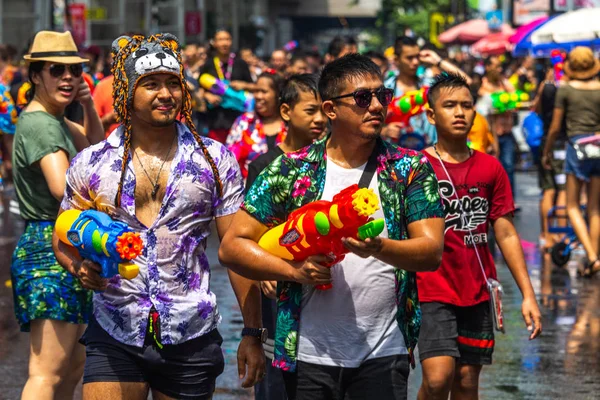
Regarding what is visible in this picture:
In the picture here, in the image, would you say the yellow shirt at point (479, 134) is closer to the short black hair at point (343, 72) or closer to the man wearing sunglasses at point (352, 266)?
the short black hair at point (343, 72)

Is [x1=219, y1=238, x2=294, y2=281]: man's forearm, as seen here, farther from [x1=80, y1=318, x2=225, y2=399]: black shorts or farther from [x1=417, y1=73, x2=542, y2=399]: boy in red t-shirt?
[x1=417, y1=73, x2=542, y2=399]: boy in red t-shirt

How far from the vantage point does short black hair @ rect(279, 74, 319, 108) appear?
668 cm

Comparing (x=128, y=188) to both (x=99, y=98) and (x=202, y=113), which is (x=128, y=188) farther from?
(x=202, y=113)

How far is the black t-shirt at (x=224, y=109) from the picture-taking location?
15656mm

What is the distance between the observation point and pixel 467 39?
43156 millimetres

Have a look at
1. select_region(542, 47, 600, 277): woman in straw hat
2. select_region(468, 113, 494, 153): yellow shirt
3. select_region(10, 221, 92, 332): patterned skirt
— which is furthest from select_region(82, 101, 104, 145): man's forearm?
select_region(542, 47, 600, 277): woman in straw hat

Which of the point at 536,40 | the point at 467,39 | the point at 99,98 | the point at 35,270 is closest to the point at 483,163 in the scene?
the point at 35,270

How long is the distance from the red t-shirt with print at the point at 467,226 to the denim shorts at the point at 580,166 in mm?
6043

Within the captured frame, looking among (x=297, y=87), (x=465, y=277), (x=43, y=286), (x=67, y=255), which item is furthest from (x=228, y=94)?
(x=67, y=255)

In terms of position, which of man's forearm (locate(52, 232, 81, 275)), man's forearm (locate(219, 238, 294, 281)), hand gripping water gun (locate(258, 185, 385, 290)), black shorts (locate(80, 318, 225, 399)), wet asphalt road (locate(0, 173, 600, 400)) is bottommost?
wet asphalt road (locate(0, 173, 600, 400))

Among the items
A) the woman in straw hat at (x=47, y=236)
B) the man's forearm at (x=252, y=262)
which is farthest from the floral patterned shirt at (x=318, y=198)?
the woman in straw hat at (x=47, y=236)

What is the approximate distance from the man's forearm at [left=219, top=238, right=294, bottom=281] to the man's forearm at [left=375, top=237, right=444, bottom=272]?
1.15ft

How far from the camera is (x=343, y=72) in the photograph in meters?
4.67

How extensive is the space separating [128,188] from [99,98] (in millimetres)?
6375
